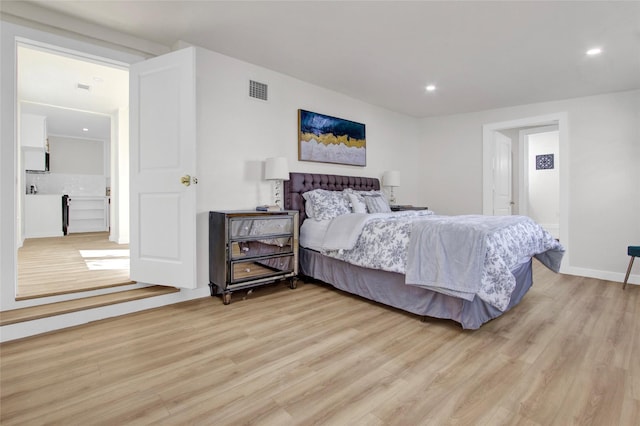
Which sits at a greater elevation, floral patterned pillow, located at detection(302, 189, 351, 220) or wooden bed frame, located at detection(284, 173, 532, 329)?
floral patterned pillow, located at detection(302, 189, 351, 220)

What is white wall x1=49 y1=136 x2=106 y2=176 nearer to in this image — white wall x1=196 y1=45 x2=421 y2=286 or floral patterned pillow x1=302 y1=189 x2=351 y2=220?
white wall x1=196 y1=45 x2=421 y2=286

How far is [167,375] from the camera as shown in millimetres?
1777

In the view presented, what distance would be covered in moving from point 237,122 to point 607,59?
13.2ft

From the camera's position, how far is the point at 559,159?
14.8 ft

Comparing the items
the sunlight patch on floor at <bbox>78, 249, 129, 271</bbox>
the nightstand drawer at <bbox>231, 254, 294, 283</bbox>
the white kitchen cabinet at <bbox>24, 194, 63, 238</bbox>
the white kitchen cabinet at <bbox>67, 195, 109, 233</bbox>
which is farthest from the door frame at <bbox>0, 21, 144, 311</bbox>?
the white kitchen cabinet at <bbox>67, 195, 109, 233</bbox>

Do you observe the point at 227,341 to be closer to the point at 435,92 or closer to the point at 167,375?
the point at 167,375

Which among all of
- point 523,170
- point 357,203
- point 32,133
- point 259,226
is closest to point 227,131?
point 259,226

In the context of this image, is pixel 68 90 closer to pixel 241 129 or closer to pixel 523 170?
pixel 241 129

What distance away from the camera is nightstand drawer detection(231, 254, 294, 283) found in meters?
3.01

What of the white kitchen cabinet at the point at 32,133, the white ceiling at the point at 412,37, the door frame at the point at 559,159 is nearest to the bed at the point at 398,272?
the white ceiling at the point at 412,37

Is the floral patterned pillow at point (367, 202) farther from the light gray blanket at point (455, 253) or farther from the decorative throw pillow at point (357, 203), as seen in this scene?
the light gray blanket at point (455, 253)

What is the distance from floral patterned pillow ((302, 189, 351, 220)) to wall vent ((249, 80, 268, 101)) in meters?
1.28

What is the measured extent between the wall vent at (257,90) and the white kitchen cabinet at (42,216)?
5.87 m

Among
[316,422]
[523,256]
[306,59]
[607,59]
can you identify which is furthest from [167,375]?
[607,59]
